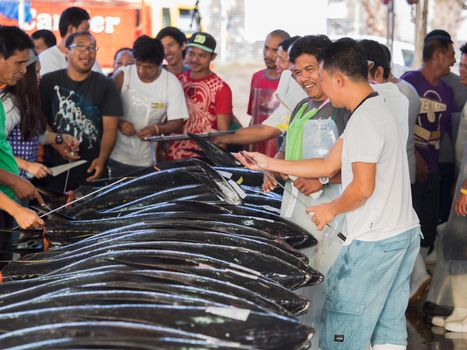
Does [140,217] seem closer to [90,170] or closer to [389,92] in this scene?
[389,92]

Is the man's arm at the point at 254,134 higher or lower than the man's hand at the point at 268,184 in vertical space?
higher

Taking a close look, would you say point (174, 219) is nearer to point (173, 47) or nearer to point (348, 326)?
point (348, 326)

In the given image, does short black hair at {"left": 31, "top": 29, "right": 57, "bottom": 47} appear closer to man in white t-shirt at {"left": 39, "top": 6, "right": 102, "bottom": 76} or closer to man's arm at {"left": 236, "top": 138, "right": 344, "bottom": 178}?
man in white t-shirt at {"left": 39, "top": 6, "right": 102, "bottom": 76}

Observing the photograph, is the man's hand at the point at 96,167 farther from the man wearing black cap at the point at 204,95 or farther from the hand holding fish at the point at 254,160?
the hand holding fish at the point at 254,160

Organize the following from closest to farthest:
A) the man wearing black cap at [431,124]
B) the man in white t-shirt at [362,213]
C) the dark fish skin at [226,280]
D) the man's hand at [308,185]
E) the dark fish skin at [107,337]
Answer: the dark fish skin at [107,337]
the dark fish skin at [226,280]
the man in white t-shirt at [362,213]
the man's hand at [308,185]
the man wearing black cap at [431,124]

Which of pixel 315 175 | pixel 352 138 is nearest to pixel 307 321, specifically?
pixel 315 175

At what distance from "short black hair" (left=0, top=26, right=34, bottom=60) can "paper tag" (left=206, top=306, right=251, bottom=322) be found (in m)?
2.84

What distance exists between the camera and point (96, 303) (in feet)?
12.7

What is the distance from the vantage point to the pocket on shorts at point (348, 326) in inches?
197

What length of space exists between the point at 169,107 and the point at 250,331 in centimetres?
511

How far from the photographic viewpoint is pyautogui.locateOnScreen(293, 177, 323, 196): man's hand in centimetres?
560

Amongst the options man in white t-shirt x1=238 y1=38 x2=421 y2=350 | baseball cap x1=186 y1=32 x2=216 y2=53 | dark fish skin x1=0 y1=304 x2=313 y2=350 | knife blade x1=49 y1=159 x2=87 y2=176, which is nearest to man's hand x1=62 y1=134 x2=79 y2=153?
knife blade x1=49 y1=159 x2=87 y2=176

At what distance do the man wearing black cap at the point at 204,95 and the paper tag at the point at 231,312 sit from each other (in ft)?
16.6

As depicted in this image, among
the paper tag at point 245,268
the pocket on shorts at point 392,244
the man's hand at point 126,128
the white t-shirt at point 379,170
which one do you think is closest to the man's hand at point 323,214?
the white t-shirt at point 379,170
